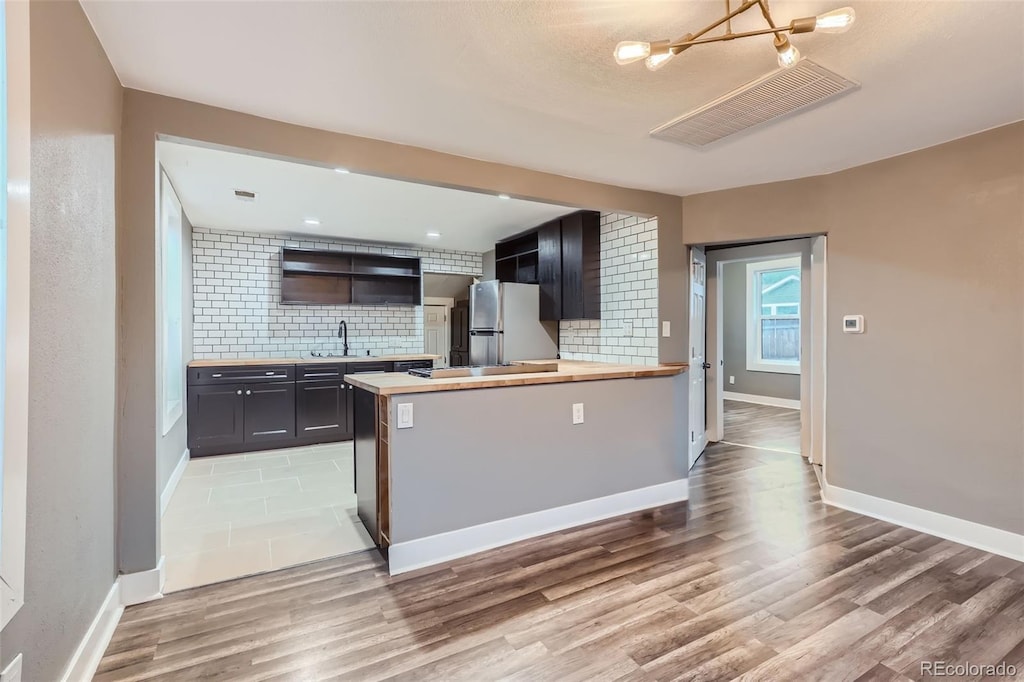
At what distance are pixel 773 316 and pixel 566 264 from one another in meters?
4.71

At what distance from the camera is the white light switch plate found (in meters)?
1.11

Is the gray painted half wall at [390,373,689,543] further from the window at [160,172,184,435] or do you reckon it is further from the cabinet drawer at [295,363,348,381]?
the cabinet drawer at [295,363,348,381]

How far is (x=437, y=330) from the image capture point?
7.93m

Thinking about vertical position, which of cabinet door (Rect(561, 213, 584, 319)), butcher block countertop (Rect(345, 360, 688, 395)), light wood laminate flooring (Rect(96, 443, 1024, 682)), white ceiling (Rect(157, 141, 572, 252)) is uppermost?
white ceiling (Rect(157, 141, 572, 252))

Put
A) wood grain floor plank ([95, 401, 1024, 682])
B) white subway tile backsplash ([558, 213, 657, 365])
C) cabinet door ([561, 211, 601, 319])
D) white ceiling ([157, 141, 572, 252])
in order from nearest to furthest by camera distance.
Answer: wood grain floor plank ([95, 401, 1024, 682]) < white ceiling ([157, 141, 572, 252]) < white subway tile backsplash ([558, 213, 657, 365]) < cabinet door ([561, 211, 601, 319])

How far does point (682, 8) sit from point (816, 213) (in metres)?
2.38

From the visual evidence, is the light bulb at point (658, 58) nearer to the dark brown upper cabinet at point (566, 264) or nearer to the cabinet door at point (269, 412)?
the dark brown upper cabinet at point (566, 264)

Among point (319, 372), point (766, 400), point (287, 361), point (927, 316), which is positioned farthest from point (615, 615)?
point (766, 400)

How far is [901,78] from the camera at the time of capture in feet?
6.45

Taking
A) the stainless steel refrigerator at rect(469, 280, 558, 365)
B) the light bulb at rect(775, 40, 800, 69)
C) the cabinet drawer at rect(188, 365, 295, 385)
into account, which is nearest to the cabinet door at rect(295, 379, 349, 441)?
the cabinet drawer at rect(188, 365, 295, 385)

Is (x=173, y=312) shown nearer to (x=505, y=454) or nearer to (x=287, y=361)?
(x=287, y=361)

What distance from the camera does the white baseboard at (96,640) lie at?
1548mm

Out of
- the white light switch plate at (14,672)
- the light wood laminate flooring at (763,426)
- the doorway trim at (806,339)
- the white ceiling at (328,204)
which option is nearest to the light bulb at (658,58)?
the white ceiling at (328,204)

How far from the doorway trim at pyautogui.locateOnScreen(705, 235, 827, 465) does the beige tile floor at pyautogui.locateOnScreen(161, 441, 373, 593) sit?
379 centimetres
